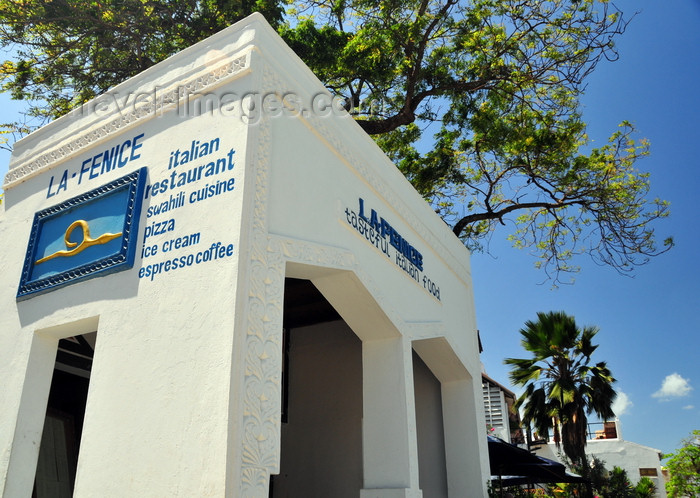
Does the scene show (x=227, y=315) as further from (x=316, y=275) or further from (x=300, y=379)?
(x=300, y=379)

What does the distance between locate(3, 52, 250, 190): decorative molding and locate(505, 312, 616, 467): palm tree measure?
15.8 m

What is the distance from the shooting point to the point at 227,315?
4469mm

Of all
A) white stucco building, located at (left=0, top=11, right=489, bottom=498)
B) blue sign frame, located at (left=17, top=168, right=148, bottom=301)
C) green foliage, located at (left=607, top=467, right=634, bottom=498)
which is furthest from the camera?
green foliage, located at (left=607, top=467, right=634, bottom=498)

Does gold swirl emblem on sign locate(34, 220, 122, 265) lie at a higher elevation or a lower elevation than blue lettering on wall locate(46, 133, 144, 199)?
lower

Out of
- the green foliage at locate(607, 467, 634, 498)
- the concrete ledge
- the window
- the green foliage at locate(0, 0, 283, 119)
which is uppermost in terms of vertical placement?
the green foliage at locate(0, 0, 283, 119)

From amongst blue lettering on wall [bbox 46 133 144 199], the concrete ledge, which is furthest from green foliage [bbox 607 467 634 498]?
blue lettering on wall [bbox 46 133 144 199]

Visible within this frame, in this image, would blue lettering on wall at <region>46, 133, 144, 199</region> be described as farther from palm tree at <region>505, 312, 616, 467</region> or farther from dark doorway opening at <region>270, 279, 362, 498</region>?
palm tree at <region>505, 312, 616, 467</region>

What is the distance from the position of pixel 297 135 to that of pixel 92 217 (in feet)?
7.43

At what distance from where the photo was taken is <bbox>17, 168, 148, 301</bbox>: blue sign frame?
5516mm

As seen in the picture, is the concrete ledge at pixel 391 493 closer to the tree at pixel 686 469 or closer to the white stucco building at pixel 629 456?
the tree at pixel 686 469

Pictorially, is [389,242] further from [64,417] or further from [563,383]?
[563,383]

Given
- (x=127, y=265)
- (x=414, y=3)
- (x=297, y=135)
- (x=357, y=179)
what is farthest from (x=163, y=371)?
(x=414, y=3)

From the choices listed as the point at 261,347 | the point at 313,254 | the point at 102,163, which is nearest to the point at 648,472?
the point at 313,254

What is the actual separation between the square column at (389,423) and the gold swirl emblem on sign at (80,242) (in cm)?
306
